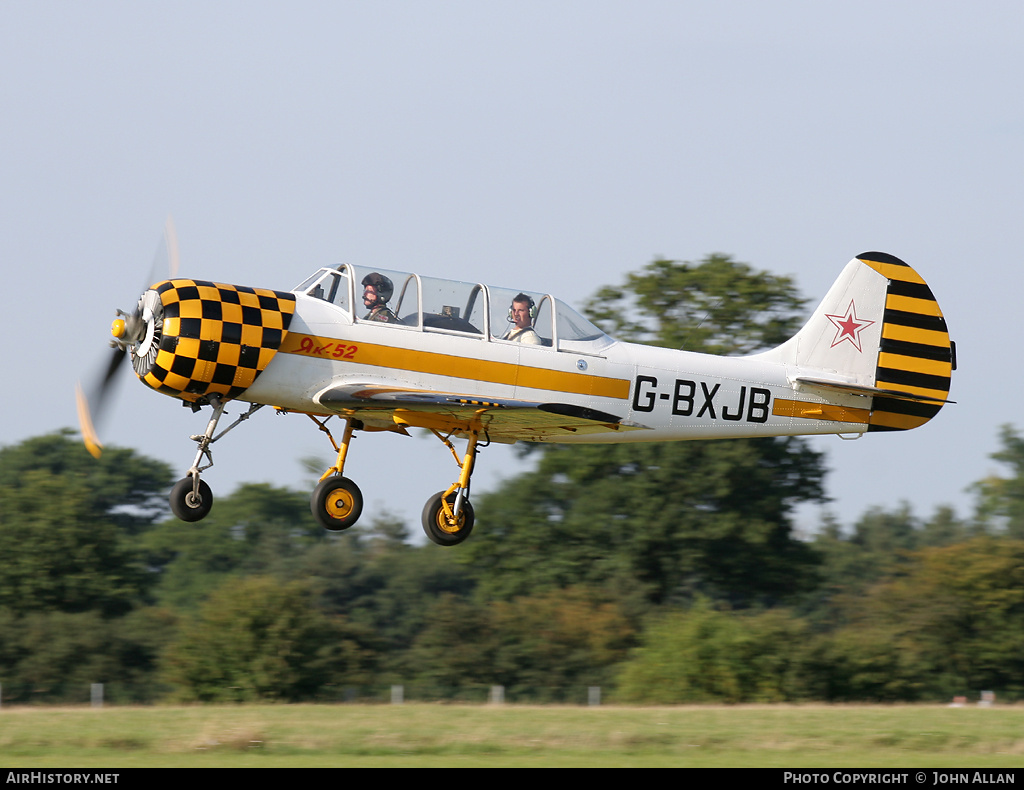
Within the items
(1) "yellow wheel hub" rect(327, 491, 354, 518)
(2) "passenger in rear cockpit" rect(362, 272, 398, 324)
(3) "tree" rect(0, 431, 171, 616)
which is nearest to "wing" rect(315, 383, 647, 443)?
(2) "passenger in rear cockpit" rect(362, 272, 398, 324)

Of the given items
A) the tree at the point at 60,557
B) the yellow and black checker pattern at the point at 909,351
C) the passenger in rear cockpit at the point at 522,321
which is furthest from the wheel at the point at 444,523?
the tree at the point at 60,557

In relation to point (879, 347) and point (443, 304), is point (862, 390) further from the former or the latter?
point (443, 304)

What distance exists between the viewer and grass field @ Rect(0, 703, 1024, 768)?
1039cm

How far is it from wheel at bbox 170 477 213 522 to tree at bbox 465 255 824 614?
72.3 feet

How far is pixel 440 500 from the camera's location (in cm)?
1200

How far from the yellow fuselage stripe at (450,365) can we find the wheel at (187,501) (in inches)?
59.3

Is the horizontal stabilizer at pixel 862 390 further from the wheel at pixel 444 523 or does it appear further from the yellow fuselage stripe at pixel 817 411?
the wheel at pixel 444 523

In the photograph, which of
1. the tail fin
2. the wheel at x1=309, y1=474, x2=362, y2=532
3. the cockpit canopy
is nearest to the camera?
the cockpit canopy

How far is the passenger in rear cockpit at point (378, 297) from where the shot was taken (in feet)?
36.8

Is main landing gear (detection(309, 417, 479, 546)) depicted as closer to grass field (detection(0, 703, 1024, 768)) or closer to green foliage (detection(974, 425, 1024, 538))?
grass field (detection(0, 703, 1024, 768))

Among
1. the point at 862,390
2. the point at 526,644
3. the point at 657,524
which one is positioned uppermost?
the point at 862,390

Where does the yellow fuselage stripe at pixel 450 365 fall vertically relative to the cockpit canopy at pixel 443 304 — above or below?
below

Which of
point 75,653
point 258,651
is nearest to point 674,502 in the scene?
point 258,651

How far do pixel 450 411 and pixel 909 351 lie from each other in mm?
5985
